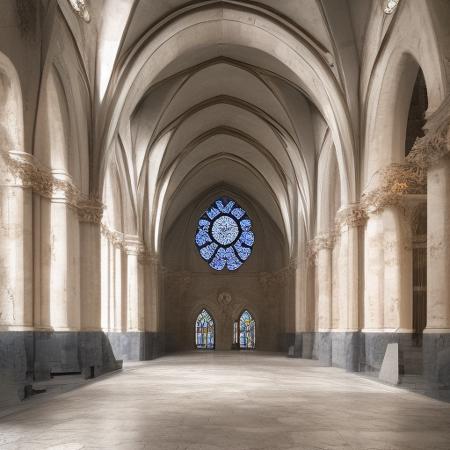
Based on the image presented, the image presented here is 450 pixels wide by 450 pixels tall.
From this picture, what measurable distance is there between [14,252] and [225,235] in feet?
85.9

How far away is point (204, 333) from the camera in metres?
36.7

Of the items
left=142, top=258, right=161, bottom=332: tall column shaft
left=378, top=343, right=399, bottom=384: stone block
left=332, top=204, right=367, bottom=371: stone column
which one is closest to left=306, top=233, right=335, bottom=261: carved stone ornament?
left=332, top=204, right=367, bottom=371: stone column

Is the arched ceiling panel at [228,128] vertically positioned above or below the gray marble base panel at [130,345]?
above

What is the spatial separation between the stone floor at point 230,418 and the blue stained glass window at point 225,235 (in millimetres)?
24574

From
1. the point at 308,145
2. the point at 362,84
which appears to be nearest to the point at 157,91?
the point at 308,145

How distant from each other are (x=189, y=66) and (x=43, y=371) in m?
12.7

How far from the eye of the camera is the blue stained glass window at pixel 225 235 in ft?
121

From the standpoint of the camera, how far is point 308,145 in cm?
2230

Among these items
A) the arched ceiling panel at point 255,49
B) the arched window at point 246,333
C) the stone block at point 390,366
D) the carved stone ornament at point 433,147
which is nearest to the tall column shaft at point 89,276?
the arched ceiling panel at point 255,49

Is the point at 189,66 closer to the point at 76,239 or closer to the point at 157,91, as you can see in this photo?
the point at 157,91

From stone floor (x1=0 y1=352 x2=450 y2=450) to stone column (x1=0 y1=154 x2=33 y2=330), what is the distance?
185 cm

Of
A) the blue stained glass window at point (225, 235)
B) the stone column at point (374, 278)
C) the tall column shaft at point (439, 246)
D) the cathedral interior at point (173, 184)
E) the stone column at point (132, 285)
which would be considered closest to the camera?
the cathedral interior at point (173, 184)

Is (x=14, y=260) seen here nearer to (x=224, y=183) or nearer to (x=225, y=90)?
(x=225, y=90)

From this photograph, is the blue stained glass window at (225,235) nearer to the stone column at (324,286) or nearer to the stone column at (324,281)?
the stone column at (324,286)
